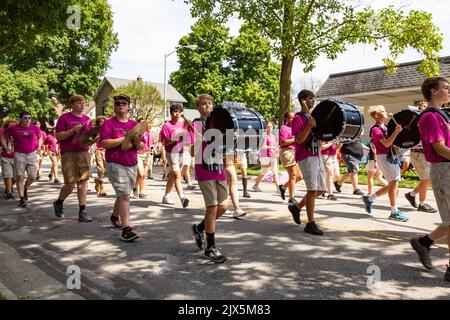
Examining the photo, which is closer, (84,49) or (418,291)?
(418,291)

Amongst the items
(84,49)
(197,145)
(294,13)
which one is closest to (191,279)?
(197,145)

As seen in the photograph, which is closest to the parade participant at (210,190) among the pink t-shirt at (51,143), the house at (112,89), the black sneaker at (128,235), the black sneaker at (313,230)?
the black sneaker at (128,235)

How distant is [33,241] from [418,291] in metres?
4.92

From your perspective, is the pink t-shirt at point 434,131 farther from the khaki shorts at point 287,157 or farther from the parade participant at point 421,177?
the khaki shorts at point 287,157

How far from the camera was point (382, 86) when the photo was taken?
80.9 ft

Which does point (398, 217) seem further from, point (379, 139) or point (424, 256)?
point (424, 256)

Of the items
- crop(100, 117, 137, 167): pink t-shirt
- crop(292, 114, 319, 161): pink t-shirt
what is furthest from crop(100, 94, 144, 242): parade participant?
crop(292, 114, 319, 161): pink t-shirt

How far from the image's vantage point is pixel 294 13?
56.3ft

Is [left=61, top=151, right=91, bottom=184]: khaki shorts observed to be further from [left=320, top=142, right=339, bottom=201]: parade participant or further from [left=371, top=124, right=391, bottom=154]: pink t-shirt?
[left=320, top=142, right=339, bottom=201]: parade participant

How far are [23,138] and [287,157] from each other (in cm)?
596
